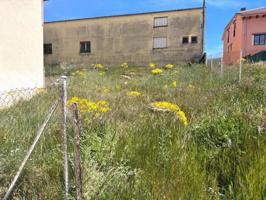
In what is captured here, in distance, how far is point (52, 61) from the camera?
102 feet

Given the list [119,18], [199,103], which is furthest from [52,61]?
[199,103]

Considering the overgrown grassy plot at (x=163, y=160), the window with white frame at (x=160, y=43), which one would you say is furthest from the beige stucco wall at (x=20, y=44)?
the window with white frame at (x=160, y=43)

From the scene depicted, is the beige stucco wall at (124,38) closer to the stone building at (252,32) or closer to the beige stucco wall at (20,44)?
the stone building at (252,32)

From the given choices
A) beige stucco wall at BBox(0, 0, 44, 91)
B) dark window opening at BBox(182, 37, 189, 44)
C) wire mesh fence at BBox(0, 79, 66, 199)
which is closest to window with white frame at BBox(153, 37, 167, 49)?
dark window opening at BBox(182, 37, 189, 44)

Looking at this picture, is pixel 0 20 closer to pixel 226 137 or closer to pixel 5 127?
pixel 5 127

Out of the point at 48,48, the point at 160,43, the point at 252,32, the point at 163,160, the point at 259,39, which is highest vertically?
the point at 252,32

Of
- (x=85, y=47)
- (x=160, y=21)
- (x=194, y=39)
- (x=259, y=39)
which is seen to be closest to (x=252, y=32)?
(x=259, y=39)

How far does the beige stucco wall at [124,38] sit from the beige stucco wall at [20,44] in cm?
1829

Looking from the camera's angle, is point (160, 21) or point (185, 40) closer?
point (185, 40)

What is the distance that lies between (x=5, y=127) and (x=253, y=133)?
3.07 m

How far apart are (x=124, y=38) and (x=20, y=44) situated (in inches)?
782

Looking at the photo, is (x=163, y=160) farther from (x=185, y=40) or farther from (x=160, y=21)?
(x=160, y=21)

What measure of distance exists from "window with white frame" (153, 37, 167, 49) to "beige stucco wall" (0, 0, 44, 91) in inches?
720

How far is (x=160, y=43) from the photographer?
28.3 meters
